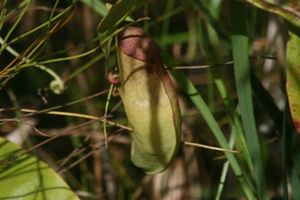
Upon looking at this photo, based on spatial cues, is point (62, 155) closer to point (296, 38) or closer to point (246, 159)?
point (246, 159)

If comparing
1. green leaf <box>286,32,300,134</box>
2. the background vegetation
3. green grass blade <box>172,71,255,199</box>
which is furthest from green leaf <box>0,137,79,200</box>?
green leaf <box>286,32,300,134</box>

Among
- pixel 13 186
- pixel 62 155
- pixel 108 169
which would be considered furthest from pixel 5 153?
pixel 62 155

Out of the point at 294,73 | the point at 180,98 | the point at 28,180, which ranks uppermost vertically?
the point at 294,73

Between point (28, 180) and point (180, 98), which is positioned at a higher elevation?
point (28, 180)

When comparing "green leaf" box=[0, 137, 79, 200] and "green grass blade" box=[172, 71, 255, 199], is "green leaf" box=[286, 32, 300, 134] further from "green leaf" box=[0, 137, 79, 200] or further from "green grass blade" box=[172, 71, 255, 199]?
"green leaf" box=[0, 137, 79, 200]

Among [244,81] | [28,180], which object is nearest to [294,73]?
Result: [244,81]

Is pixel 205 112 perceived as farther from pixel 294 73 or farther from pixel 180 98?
pixel 180 98

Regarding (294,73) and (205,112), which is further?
(205,112)

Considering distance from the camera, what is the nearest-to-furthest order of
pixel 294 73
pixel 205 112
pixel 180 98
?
pixel 294 73
pixel 205 112
pixel 180 98

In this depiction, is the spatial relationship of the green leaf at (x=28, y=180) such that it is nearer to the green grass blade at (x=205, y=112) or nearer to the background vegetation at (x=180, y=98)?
the background vegetation at (x=180, y=98)
